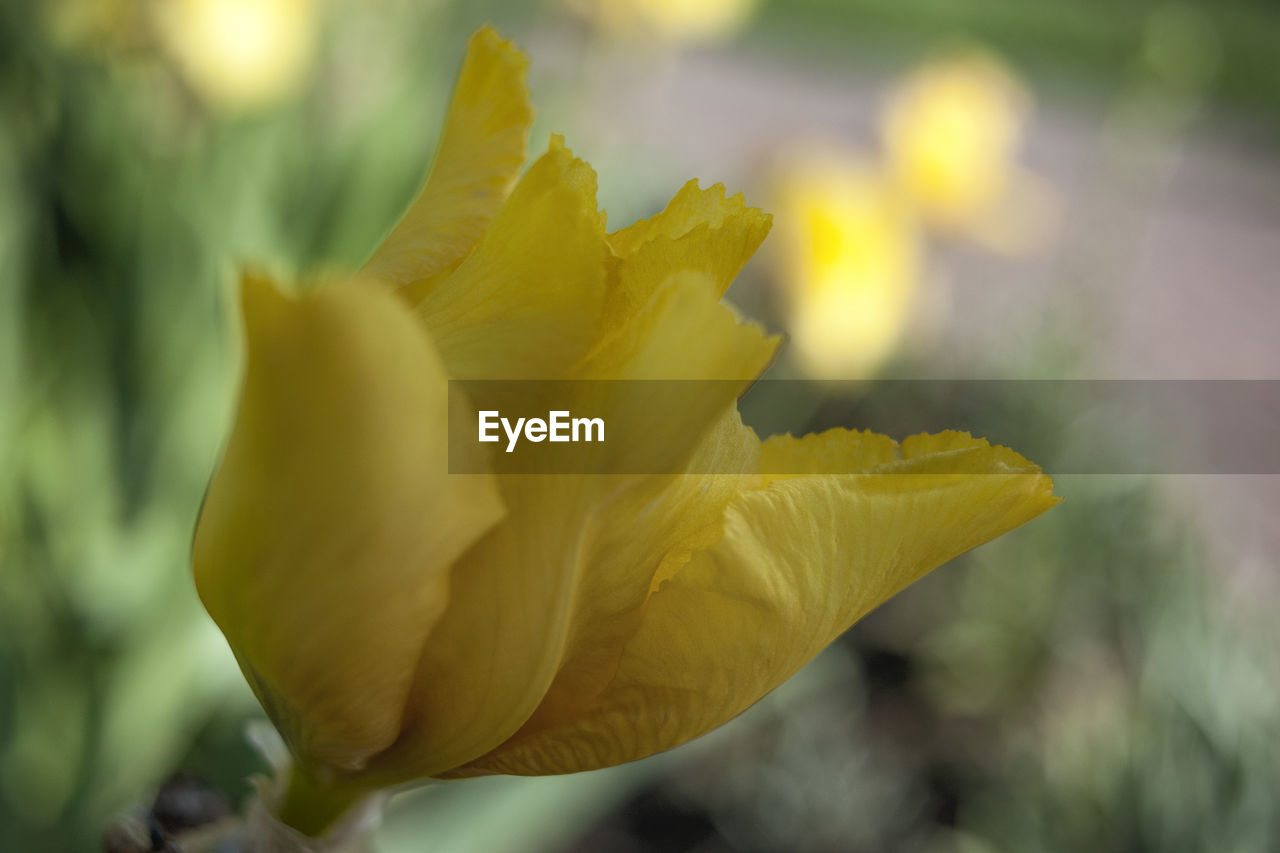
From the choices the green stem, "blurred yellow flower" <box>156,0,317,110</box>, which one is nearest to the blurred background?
"blurred yellow flower" <box>156,0,317,110</box>

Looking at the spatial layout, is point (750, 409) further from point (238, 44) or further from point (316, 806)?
point (316, 806)

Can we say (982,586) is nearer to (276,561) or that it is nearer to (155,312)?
(155,312)

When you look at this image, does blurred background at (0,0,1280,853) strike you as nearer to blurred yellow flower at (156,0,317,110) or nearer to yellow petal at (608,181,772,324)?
blurred yellow flower at (156,0,317,110)

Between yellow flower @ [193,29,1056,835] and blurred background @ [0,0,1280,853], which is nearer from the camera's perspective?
yellow flower @ [193,29,1056,835]

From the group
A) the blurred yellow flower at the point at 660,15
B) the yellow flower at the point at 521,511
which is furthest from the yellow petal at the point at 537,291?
the blurred yellow flower at the point at 660,15

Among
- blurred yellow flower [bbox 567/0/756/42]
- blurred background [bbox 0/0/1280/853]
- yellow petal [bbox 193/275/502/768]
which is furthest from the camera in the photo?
blurred yellow flower [bbox 567/0/756/42]
